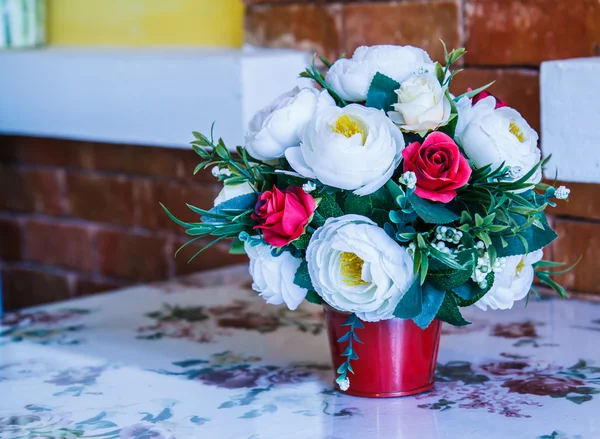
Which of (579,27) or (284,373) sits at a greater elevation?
(579,27)

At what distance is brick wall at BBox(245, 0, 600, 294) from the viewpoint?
117 centimetres

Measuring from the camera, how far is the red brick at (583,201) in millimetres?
1200

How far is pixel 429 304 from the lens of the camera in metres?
0.81

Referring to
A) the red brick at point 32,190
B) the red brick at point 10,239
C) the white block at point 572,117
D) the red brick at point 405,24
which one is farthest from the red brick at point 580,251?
the red brick at point 10,239

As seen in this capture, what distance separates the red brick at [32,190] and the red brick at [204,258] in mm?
352

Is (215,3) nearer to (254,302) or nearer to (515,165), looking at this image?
(254,302)

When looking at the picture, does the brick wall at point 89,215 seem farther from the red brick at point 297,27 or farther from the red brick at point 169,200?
the red brick at point 297,27

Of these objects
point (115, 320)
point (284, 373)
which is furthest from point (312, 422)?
point (115, 320)

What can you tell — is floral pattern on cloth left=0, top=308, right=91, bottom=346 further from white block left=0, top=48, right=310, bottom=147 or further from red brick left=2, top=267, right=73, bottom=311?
red brick left=2, top=267, right=73, bottom=311

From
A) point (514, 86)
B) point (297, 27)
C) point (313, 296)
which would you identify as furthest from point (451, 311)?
point (297, 27)

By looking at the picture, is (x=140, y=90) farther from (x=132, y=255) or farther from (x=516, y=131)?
(x=516, y=131)

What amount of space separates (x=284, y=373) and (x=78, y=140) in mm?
1068

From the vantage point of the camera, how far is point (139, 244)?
6.06 feet

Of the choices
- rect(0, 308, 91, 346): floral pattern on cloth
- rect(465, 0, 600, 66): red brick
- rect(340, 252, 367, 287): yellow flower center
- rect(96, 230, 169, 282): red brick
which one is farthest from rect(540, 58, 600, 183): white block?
rect(96, 230, 169, 282): red brick
